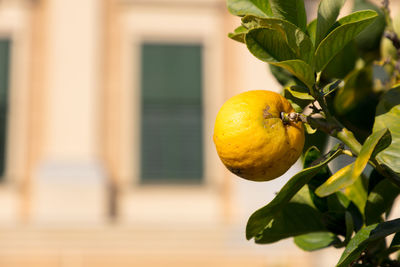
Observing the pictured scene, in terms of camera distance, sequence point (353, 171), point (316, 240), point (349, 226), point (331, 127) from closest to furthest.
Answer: point (353, 171)
point (331, 127)
point (349, 226)
point (316, 240)

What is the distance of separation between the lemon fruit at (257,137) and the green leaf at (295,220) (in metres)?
0.17

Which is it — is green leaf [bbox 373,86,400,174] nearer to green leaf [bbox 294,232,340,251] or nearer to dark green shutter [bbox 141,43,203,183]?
green leaf [bbox 294,232,340,251]

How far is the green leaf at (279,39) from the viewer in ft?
2.49

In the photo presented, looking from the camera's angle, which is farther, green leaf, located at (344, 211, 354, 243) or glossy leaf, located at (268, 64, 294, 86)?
glossy leaf, located at (268, 64, 294, 86)

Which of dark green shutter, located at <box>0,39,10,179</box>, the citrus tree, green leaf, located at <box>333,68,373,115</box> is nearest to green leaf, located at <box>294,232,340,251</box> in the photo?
the citrus tree

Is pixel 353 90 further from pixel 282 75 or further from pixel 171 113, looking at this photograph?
pixel 171 113

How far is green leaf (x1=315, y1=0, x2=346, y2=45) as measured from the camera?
0.77 metres

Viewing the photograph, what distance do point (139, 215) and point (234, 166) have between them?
22.2 ft

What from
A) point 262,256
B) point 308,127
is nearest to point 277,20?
point 308,127

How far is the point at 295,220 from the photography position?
0.96 metres

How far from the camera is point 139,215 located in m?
7.45

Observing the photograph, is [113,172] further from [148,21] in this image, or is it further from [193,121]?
[148,21]

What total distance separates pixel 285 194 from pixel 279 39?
0.59 feet

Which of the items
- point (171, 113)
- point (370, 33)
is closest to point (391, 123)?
point (370, 33)
